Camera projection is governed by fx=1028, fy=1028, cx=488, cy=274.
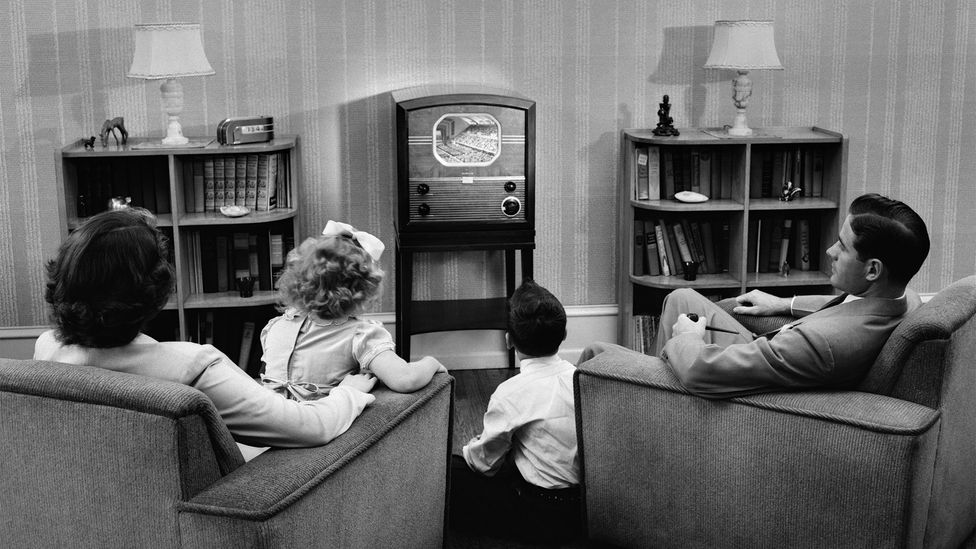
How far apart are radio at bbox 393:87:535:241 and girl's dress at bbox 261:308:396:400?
147cm

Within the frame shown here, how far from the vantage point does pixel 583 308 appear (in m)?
4.43

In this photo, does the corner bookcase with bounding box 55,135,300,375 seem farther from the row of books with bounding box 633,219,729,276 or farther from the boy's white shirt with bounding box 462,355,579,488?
the boy's white shirt with bounding box 462,355,579,488

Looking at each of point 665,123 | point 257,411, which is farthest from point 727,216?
point 257,411

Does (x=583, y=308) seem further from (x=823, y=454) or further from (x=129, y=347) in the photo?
(x=129, y=347)

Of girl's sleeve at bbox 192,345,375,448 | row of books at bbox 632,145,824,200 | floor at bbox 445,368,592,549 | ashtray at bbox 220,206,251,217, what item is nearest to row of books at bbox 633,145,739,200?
row of books at bbox 632,145,824,200

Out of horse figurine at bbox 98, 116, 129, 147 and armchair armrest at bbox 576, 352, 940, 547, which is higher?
horse figurine at bbox 98, 116, 129, 147

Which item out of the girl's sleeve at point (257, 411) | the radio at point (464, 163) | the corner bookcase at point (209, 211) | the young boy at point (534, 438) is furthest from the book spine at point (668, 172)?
the girl's sleeve at point (257, 411)

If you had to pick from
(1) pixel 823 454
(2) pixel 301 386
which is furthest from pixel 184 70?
(1) pixel 823 454

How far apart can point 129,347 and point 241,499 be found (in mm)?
349

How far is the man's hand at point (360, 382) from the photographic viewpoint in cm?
220

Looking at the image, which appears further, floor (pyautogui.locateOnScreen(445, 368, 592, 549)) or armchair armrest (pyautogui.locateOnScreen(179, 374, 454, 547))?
floor (pyautogui.locateOnScreen(445, 368, 592, 549))

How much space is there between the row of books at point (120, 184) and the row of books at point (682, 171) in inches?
73.5

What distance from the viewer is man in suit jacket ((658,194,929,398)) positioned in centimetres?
215

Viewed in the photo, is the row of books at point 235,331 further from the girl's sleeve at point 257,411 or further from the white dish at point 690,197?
the girl's sleeve at point 257,411
